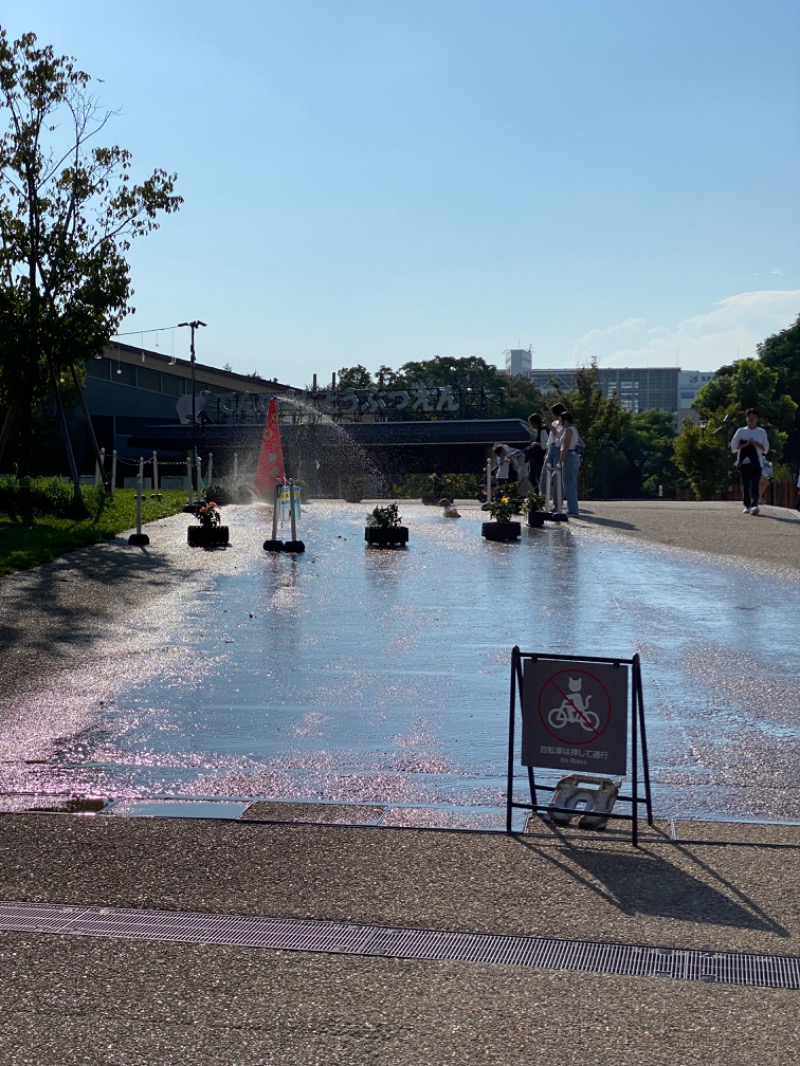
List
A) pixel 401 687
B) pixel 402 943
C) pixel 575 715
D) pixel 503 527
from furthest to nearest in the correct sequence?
pixel 503 527, pixel 401 687, pixel 575 715, pixel 402 943

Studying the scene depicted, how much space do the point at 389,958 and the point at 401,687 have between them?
5356mm

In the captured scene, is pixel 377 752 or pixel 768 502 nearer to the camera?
pixel 377 752

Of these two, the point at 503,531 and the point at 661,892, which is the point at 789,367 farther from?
the point at 661,892

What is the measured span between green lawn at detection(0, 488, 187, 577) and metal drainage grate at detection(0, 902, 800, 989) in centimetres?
1257

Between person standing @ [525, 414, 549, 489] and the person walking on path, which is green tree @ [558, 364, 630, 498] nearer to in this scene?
person standing @ [525, 414, 549, 489]

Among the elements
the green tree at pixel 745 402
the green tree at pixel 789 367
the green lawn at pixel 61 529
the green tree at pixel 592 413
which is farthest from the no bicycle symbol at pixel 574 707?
the green tree at pixel 789 367

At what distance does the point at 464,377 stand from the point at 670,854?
110769mm

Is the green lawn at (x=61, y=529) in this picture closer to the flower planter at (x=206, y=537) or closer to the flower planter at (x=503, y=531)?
the flower planter at (x=206, y=537)

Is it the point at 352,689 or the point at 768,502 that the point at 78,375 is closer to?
the point at 768,502

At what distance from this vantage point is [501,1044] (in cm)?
382

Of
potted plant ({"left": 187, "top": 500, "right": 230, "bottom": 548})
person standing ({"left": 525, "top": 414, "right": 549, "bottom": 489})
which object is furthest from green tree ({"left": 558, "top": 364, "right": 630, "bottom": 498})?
potted plant ({"left": 187, "top": 500, "right": 230, "bottom": 548})

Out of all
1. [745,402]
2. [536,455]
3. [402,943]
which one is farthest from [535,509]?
[745,402]

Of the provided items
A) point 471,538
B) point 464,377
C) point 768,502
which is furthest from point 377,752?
point 464,377

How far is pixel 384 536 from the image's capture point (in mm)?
21312
